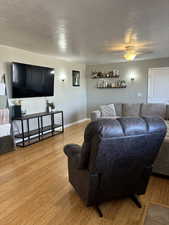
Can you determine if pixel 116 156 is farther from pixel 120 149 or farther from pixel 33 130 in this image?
pixel 33 130

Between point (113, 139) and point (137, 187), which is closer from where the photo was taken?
point (113, 139)

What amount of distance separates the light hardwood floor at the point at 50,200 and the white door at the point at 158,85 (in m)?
4.53

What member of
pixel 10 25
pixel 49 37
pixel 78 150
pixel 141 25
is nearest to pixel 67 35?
pixel 49 37

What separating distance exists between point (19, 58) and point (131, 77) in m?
4.34

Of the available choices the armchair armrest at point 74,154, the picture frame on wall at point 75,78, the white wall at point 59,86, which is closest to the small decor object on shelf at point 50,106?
the white wall at point 59,86

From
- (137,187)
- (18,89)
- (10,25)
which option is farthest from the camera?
(18,89)

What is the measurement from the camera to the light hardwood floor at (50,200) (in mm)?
1960

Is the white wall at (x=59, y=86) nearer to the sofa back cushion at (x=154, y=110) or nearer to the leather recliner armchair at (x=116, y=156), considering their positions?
the sofa back cushion at (x=154, y=110)

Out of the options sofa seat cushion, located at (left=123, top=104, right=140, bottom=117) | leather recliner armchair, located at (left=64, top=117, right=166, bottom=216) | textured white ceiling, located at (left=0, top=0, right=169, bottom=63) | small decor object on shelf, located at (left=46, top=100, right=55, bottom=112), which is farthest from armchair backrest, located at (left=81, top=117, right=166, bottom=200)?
small decor object on shelf, located at (left=46, top=100, right=55, bottom=112)

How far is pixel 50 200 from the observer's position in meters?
2.30

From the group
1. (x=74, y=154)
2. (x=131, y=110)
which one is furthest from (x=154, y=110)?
(x=74, y=154)

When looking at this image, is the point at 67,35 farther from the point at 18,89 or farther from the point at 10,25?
the point at 18,89

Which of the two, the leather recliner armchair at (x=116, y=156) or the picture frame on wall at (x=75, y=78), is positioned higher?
the picture frame on wall at (x=75, y=78)

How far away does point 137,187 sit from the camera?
2.11 m
